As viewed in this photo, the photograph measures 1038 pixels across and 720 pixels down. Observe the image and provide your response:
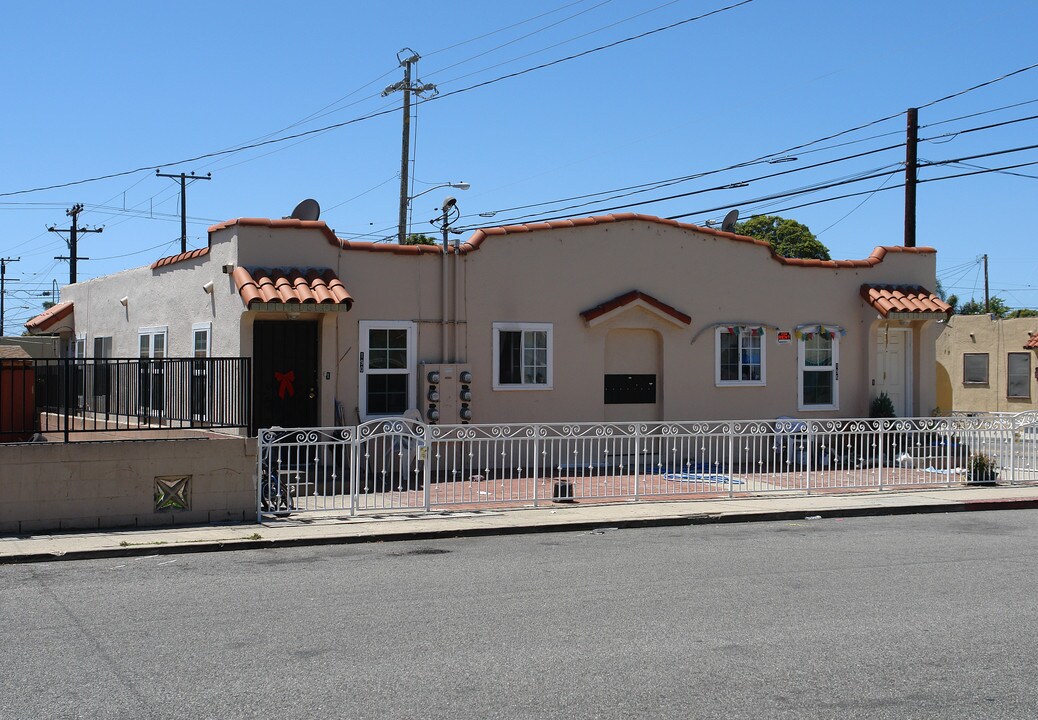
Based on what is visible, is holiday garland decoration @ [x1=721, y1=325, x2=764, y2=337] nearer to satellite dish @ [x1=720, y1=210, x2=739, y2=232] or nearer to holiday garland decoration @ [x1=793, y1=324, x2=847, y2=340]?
holiday garland decoration @ [x1=793, y1=324, x2=847, y2=340]

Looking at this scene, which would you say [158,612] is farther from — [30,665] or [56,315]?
[56,315]

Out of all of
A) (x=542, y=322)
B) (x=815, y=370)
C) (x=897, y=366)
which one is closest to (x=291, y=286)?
(x=542, y=322)

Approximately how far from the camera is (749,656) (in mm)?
6914

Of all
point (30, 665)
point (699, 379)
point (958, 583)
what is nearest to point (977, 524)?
point (958, 583)

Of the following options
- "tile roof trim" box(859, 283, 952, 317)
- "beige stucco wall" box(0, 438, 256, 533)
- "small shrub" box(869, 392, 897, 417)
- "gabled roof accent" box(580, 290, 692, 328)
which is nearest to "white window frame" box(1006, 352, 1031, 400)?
"tile roof trim" box(859, 283, 952, 317)

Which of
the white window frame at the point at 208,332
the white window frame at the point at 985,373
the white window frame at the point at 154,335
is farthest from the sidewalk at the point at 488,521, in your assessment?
the white window frame at the point at 985,373

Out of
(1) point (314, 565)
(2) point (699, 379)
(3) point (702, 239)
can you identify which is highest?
(3) point (702, 239)

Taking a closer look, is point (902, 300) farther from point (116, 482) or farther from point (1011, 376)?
point (1011, 376)

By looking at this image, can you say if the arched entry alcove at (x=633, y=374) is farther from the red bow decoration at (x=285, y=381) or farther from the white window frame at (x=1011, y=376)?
the white window frame at (x=1011, y=376)

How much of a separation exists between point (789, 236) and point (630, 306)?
45.3 meters

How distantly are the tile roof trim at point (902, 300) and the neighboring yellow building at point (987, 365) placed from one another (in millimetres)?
13508

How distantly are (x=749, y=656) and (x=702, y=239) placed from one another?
47.0ft

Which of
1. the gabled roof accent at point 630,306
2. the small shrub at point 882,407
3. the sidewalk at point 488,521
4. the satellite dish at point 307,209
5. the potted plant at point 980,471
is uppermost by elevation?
the satellite dish at point 307,209

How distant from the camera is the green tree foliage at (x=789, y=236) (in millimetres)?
61844
